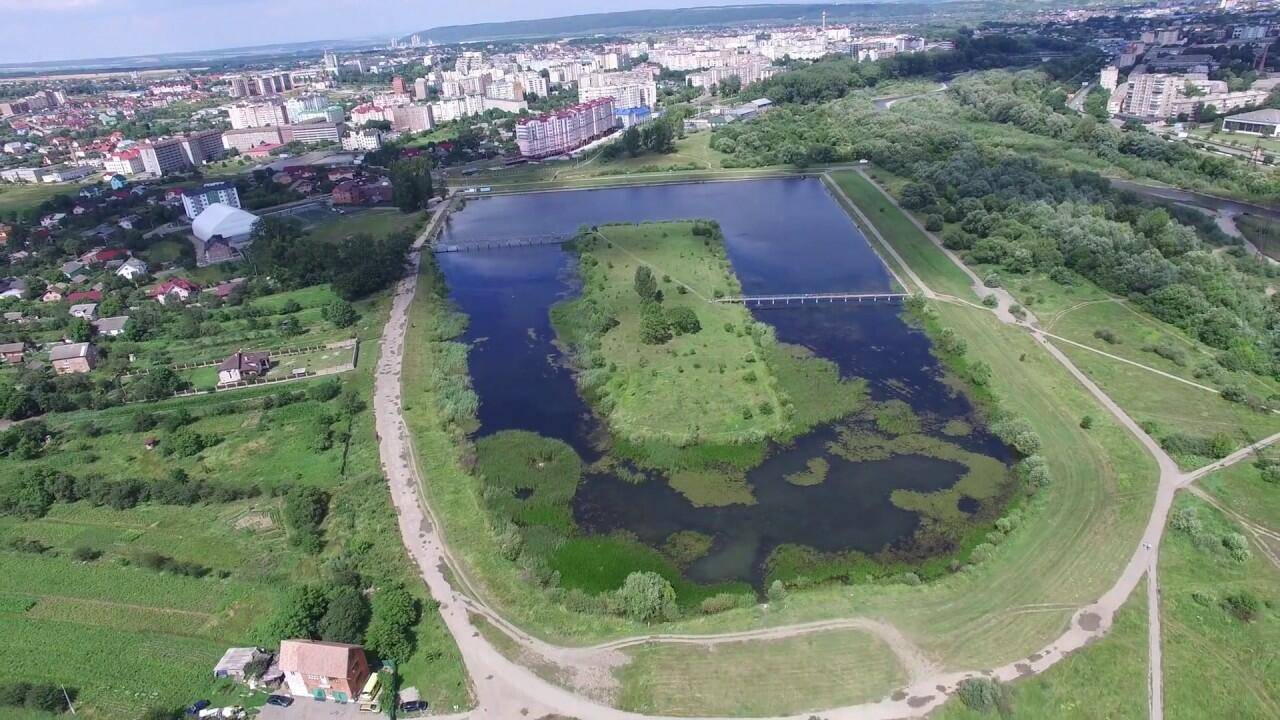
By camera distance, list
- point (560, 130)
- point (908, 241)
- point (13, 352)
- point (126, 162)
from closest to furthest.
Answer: point (13, 352) < point (908, 241) < point (126, 162) < point (560, 130)

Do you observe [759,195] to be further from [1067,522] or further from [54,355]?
[54,355]

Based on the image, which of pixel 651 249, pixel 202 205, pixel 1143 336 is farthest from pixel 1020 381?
pixel 202 205

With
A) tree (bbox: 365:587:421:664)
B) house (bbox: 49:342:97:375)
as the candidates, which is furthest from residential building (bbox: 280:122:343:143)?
tree (bbox: 365:587:421:664)

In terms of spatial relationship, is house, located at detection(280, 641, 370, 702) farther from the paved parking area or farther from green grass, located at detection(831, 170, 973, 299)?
green grass, located at detection(831, 170, 973, 299)

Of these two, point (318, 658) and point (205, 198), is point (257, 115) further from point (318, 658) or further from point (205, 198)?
point (318, 658)

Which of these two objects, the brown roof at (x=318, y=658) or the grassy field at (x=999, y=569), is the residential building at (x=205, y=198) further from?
the brown roof at (x=318, y=658)

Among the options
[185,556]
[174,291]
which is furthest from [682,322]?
[174,291]
